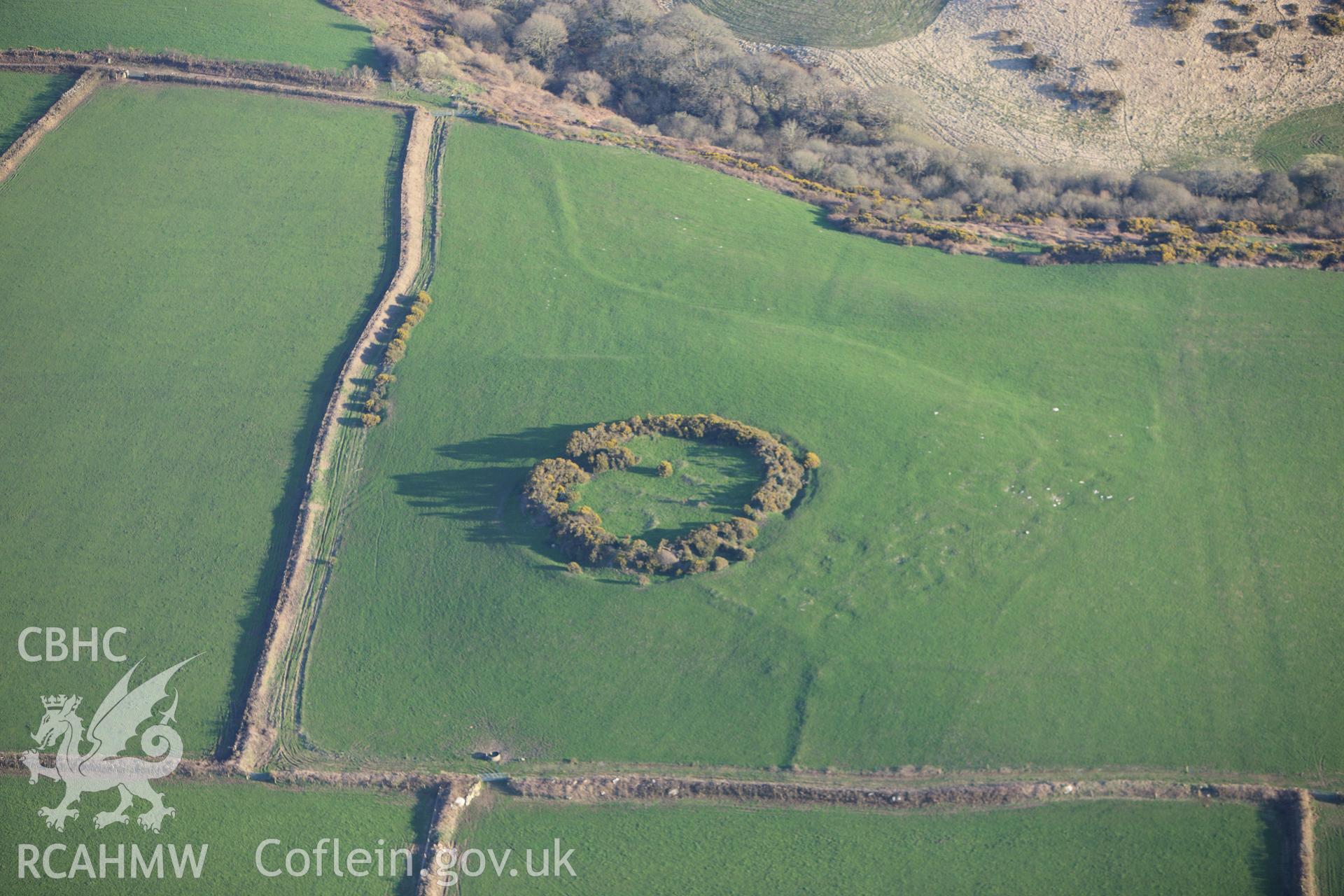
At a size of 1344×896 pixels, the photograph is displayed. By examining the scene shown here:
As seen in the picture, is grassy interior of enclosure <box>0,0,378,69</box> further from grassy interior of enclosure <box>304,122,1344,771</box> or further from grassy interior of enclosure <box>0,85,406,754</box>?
grassy interior of enclosure <box>304,122,1344,771</box>

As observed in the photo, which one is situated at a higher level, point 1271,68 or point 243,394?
point 1271,68

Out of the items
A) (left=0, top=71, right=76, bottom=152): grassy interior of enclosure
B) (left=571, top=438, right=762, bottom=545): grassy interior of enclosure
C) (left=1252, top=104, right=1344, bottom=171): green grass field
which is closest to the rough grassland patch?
(left=1252, top=104, right=1344, bottom=171): green grass field

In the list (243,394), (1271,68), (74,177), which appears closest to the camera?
(243,394)

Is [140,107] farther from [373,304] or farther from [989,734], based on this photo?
[989,734]

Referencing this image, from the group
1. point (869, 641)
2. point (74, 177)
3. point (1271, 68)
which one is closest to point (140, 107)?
point (74, 177)

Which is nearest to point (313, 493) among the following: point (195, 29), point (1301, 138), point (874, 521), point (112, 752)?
point (112, 752)

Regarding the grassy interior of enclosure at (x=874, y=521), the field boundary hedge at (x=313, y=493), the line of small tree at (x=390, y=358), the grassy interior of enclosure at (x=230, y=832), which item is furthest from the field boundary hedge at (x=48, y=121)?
the grassy interior of enclosure at (x=230, y=832)
